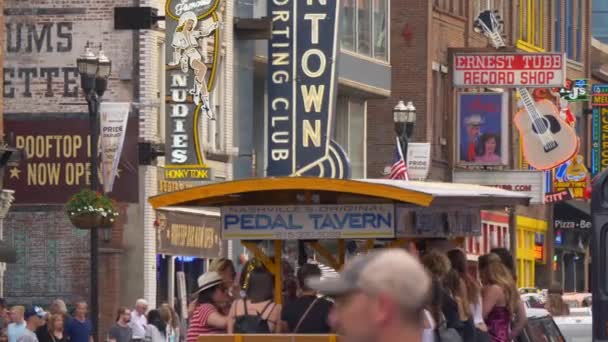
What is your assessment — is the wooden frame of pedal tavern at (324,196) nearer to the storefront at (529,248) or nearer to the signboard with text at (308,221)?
the signboard with text at (308,221)

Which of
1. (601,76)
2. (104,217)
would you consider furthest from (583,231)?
(104,217)

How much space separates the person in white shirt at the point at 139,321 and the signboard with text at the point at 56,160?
4116mm

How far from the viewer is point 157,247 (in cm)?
3612

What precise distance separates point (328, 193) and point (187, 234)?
20.1 m

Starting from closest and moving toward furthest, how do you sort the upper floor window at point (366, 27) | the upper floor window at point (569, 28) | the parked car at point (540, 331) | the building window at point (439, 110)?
the parked car at point (540, 331) → the upper floor window at point (366, 27) → the building window at point (439, 110) → the upper floor window at point (569, 28)

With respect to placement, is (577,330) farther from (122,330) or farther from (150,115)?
(150,115)

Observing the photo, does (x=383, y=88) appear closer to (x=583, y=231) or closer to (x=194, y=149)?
(x=194, y=149)

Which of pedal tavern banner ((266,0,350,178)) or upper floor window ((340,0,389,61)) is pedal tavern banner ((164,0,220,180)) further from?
upper floor window ((340,0,389,61))

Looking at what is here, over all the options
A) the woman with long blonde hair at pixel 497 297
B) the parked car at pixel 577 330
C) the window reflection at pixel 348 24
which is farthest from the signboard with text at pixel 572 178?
the woman with long blonde hair at pixel 497 297

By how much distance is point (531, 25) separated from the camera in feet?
212

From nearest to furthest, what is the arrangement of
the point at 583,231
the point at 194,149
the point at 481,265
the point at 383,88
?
1. the point at 481,265
2. the point at 194,149
3. the point at 383,88
4. the point at 583,231

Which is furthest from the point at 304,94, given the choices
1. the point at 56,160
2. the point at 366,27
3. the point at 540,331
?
the point at 540,331

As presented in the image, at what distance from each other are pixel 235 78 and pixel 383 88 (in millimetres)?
8628

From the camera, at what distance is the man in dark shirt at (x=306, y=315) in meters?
15.8
